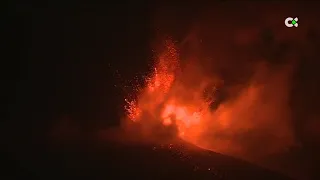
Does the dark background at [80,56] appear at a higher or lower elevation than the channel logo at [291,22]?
lower

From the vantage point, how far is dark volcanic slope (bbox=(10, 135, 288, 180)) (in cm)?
1316

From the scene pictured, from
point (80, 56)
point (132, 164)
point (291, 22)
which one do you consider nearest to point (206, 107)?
point (291, 22)

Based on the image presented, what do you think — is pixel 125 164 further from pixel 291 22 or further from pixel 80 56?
pixel 291 22

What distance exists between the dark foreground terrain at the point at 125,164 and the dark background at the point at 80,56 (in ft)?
18.1

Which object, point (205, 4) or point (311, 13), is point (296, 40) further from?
point (205, 4)

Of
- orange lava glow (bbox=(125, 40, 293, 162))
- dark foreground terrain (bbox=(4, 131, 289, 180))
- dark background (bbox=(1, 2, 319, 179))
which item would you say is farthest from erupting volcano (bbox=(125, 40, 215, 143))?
dark foreground terrain (bbox=(4, 131, 289, 180))

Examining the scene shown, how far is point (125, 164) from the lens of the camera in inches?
542

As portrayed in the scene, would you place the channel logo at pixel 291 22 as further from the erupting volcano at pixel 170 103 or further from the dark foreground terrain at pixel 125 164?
the dark foreground terrain at pixel 125 164

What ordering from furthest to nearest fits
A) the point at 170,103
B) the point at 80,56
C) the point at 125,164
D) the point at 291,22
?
1. the point at 80,56
2. the point at 291,22
3. the point at 170,103
4. the point at 125,164

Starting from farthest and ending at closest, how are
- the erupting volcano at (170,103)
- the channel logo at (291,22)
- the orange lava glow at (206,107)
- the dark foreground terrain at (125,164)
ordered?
the channel logo at (291,22), the erupting volcano at (170,103), the orange lava glow at (206,107), the dark foreground terrain at (125,164)

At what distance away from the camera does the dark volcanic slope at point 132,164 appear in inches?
518

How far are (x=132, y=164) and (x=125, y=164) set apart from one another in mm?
194

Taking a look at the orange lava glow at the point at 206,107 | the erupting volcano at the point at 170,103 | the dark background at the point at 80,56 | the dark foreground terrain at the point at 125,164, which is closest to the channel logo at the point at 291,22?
the dark background at the point at 80,56

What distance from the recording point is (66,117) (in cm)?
1961
